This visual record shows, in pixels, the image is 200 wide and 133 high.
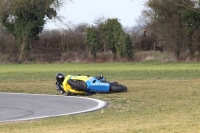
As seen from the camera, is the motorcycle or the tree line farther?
the tree line

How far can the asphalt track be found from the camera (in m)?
16.5

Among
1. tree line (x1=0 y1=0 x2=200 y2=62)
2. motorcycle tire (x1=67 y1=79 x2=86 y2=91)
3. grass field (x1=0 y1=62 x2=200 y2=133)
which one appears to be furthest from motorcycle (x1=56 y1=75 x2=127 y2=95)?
tree line (x1=0 y1=0 x2=200 y2=62)

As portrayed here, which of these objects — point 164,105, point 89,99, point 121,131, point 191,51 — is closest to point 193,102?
point 164,105

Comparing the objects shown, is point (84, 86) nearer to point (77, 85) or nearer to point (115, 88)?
point (77, 85)

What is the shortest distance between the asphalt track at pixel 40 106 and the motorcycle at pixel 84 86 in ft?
1.80

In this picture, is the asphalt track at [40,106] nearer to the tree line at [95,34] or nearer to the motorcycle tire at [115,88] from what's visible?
the motorcycle tire at [115,88]

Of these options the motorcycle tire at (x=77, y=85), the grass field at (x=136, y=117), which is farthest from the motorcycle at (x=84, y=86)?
the grass field at (x=136, y=117)

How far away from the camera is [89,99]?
20812mm

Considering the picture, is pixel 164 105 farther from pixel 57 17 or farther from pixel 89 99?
pixel 57 17

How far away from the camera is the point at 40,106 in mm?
18766

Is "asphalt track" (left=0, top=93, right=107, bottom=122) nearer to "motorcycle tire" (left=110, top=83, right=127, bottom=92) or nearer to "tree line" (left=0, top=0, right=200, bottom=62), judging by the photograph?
"motorcycle tire" (left=110, top=83, right=127, bottom=92)

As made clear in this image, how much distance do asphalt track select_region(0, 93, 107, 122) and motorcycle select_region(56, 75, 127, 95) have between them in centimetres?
55

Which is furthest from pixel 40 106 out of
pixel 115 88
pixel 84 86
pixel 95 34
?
pixel 95 34

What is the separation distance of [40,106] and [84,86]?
12.7ft
